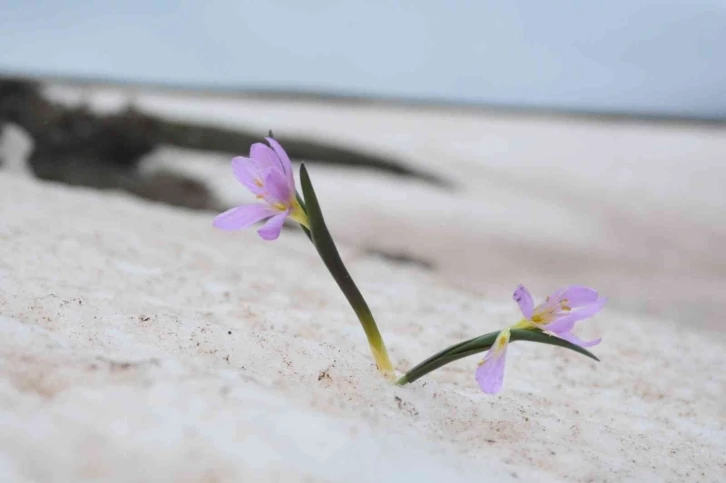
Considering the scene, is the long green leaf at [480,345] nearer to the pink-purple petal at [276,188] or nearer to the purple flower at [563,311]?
the purple flower at [563,311]

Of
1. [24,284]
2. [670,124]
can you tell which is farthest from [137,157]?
[670,124]

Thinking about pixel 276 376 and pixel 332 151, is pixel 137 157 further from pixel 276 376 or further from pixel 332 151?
pixel 276 376

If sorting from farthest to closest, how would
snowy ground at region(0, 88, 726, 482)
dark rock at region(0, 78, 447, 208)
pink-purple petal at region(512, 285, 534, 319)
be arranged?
dark rock at region(0, 78, 447, 208), pink-purple petal at region(512, 285, 534, 319), snowy ground at region(0, 88, 726, 482)

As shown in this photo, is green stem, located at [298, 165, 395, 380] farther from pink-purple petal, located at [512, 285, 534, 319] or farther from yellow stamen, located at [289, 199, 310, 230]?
pink-purple petal, located at [512, 285, 534, 319]

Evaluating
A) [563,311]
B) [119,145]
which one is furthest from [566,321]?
[119,145]

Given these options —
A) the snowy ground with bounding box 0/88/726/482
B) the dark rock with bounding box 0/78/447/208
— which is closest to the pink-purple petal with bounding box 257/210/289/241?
the snowy ground with bounding box 0/88/726/482

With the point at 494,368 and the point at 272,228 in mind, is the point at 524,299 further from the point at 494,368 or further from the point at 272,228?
the point at 272,228

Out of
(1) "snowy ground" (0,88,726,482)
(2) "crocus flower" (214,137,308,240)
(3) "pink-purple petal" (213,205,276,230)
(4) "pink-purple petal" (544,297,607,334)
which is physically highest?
(2) "crocus flower" (214,137,308,240)

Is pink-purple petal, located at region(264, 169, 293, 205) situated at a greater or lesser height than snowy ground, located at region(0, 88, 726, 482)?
greater
